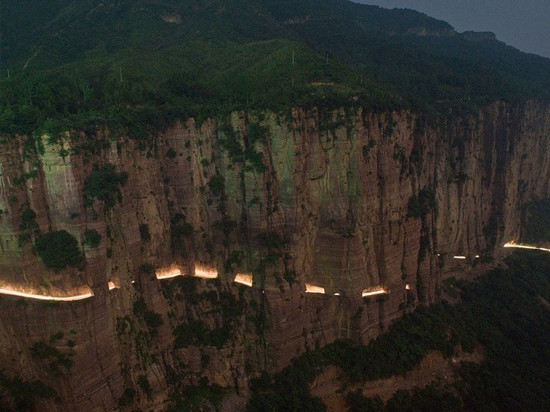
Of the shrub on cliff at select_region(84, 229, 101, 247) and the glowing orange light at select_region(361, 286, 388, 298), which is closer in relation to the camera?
the shrub on cliff at select_region(84, 229, 101, 247)

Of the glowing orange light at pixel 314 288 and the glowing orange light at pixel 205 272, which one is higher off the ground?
the glowing orange light at pixel 205 272

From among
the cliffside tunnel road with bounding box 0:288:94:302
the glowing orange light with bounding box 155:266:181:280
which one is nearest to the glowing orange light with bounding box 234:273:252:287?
the glowing orange light with bounding box 155:266:181:280

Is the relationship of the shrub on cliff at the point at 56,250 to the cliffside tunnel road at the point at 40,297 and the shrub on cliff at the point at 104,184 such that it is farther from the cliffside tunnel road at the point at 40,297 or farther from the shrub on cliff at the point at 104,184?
the shrub on cliff at the point at 104,184

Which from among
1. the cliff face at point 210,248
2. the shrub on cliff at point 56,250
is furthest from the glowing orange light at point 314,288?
the shrub on cliff at point 56,250

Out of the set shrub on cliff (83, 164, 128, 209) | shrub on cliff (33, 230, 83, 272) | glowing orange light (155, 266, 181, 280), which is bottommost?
glowing orange light (155, 266, 181, 280)

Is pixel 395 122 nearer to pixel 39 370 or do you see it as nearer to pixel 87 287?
pixel 87 287

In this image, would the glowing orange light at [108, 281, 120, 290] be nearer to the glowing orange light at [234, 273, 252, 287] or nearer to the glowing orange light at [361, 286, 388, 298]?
the glowing orange light at [234, 273, 252, 287]

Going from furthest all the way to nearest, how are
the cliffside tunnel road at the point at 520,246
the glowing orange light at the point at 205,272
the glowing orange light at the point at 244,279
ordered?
the cliffside tunnel road at the point at 520,246 → the glowing orange light at the point at 205,272 → the glowing orange light at the point at 244,279
